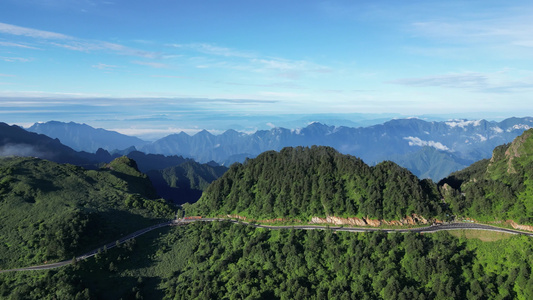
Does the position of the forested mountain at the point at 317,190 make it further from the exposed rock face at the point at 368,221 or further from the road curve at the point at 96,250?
the road curve at the point at 96,250

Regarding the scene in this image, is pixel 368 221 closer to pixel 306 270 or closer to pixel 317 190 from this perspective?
pixel 317 190

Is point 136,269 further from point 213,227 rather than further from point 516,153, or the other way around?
point 516,153

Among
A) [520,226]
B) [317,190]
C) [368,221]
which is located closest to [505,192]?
[520,226]

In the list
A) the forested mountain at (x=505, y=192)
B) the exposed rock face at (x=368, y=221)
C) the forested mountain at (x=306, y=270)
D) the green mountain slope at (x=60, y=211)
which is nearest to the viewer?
the forested mountain at (x=306, y=270)

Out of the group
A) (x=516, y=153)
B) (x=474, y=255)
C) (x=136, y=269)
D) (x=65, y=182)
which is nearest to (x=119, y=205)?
(x=65, y=182)

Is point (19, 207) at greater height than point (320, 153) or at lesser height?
lesser

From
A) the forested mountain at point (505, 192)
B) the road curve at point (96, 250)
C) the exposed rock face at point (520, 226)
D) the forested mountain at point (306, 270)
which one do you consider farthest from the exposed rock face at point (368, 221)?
the road curve at point (96, 250)
